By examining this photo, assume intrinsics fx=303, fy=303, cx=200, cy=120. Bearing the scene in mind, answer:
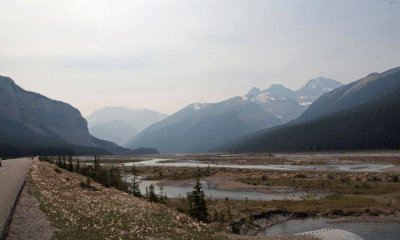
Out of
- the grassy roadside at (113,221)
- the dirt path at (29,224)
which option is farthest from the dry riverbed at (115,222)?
the dirt path at (29,224)

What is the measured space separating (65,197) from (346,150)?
7523 inches

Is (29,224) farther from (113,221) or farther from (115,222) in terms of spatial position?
(115,222)

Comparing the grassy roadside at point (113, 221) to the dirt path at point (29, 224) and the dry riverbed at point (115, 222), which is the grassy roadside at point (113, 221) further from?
the dirt path at point (29, 224)

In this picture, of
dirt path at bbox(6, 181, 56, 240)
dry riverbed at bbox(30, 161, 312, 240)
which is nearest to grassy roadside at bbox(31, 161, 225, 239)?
dry riverbed at bbox(30, 161, 312, 240)

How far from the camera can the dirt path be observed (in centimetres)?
1744

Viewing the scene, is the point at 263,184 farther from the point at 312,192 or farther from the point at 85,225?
the point at 85,225

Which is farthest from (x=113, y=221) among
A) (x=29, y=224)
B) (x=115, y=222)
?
(x=29, y=224)

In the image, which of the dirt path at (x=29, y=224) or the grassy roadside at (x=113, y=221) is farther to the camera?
the grassy roadside at (x=113, y=221)

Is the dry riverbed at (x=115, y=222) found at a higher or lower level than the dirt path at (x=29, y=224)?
lower

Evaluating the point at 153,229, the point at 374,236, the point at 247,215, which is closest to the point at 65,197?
the point at 153,229

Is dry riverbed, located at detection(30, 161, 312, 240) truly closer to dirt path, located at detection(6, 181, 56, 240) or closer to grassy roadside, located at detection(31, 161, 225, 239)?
grassy roadside, located at detection(31, 161, 225, 239)

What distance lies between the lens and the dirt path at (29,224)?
17438 mm

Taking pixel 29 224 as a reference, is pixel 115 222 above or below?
below

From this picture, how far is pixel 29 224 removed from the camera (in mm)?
19828
